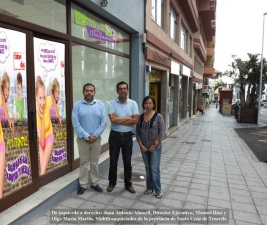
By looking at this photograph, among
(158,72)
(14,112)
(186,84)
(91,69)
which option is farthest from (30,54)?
(186,84)

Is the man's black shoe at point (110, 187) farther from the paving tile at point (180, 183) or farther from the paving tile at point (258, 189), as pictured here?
the paving tile at point (258, 189)

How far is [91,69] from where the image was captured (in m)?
5.63

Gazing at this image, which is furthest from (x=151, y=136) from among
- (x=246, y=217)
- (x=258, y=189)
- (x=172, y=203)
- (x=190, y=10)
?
(x=190, y=10)

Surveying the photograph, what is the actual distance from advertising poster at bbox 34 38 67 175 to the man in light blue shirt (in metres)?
0.54

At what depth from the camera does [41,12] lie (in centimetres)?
394

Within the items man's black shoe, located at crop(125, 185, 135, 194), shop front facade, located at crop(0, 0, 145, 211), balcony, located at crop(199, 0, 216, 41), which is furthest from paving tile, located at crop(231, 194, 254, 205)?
balcony, located at crop(199, 0, 216, 41)

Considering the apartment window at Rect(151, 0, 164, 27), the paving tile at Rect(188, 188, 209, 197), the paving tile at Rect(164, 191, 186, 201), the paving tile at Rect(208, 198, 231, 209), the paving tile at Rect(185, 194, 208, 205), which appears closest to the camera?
the paving tile at Rect(208, 198, 231, 209)

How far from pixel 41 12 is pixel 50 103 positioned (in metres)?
1.48

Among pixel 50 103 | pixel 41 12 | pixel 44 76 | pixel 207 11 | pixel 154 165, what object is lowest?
pixel 154 165

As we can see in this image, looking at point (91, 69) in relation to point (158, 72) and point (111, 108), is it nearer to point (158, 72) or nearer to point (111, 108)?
point (111, 108)

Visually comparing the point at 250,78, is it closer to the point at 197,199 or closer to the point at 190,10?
the point at 190,10

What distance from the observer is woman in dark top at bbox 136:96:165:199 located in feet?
13.0

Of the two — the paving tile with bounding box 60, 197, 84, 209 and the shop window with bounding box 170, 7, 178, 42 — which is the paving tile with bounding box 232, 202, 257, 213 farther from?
the shop window with bounding box 170, 7, 178, 42

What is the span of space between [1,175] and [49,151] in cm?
101
